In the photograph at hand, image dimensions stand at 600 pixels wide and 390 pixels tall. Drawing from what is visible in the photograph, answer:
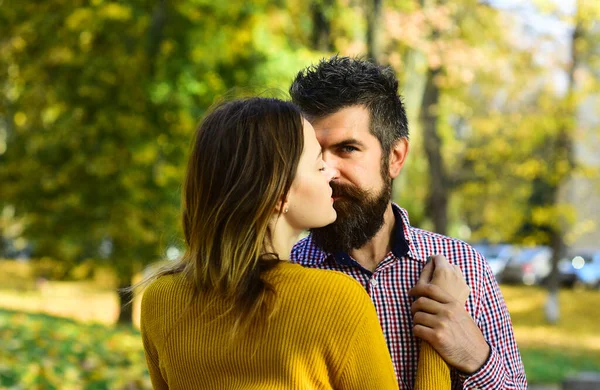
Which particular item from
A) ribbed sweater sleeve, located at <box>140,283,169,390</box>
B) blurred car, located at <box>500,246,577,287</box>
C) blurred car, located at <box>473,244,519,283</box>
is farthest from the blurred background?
blurred car, located at <box>473,244,519,283</box>

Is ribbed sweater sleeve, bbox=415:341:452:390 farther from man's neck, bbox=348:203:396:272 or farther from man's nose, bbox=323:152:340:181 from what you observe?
man's nose, bbox=323:152:340:181

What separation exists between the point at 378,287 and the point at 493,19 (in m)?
17.0

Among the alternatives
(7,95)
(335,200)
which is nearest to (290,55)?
(7,95)

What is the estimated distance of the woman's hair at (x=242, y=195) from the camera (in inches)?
88.4

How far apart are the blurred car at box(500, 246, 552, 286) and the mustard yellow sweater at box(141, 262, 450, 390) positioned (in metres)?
31.8

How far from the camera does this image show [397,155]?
3.06 metres

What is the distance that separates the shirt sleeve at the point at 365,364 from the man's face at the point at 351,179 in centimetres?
60

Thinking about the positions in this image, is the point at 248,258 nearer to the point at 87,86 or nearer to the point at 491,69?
the point at 87,86

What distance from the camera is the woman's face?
2354 mm

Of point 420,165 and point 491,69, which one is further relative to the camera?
point 420,165

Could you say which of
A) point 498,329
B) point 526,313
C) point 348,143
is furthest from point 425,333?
point 526,313

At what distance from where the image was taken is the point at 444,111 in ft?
62.6

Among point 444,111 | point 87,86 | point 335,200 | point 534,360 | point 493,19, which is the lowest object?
point 534,360

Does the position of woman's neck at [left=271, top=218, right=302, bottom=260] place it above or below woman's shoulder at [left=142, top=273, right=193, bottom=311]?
above
